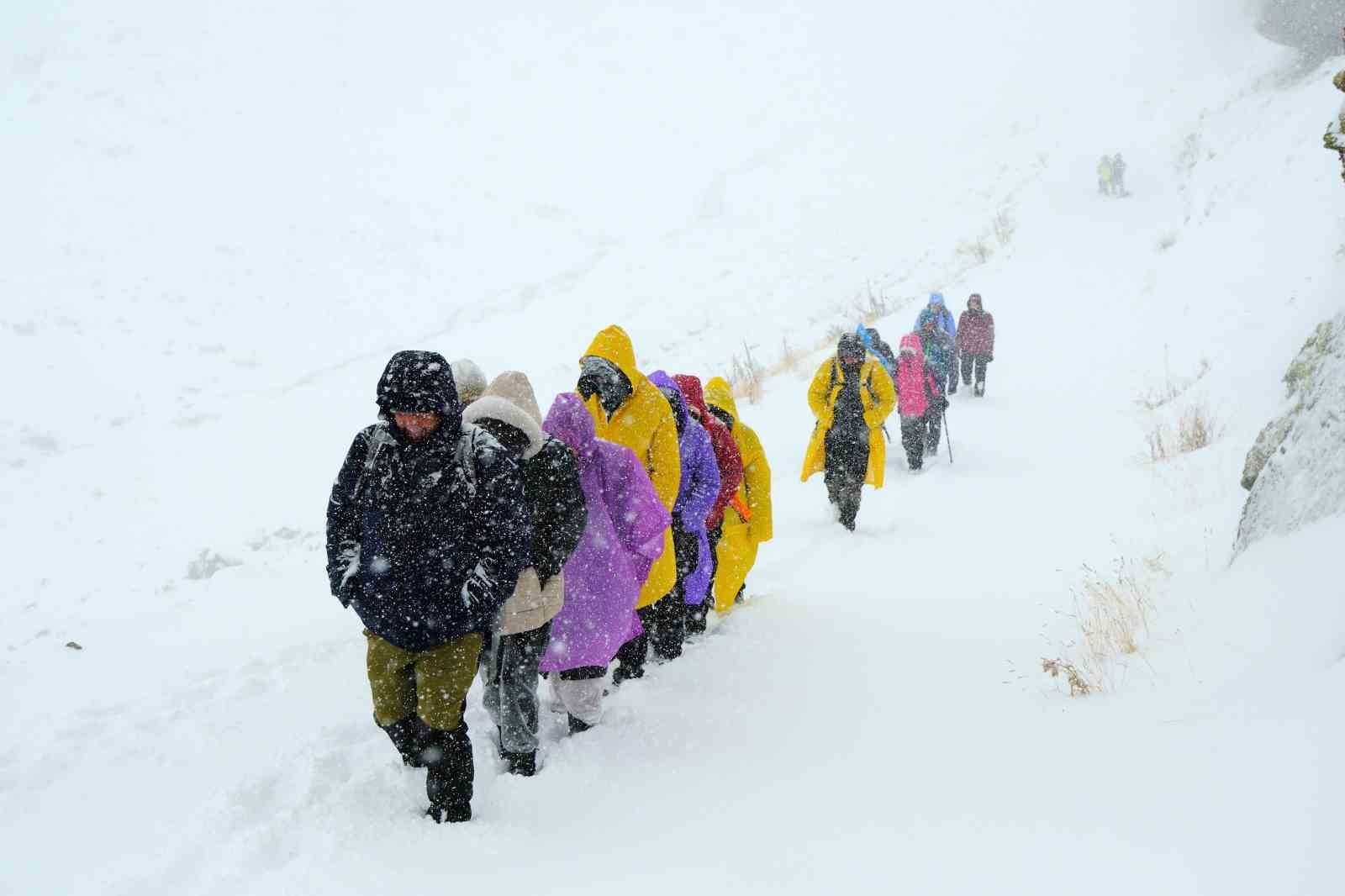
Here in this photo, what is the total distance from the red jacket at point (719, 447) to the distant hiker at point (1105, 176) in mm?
21929

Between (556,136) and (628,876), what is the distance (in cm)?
4229

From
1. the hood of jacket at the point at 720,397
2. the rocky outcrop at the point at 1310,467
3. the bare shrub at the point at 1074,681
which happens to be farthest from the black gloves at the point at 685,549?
the rocky outcrop at the point at 1310,467

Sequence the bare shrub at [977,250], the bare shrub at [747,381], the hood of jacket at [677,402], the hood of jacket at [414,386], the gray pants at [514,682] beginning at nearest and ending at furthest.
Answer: the hood of jacket at [414,386] → the gray pants at [514,682] → the hood of jacket at [677,402] → the bare shrub at [747,381] → the bare shrub at [977,250]

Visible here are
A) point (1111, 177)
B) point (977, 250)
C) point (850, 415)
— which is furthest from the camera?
point (1111, 177)

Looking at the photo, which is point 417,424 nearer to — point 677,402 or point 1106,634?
point 677,402

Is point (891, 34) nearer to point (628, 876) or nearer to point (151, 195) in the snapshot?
point (151, 195)

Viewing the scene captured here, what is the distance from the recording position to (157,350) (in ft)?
69.3

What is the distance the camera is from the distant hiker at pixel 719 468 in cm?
535

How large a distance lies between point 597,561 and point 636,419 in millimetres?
1015

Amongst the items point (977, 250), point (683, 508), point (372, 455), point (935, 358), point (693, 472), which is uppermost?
point (977, 250)

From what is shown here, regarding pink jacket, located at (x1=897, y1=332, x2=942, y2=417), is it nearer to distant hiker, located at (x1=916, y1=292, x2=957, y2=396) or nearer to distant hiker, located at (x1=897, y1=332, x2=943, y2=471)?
distant hiker, located at (x1=897, y1=332, x2=943, y2=471)

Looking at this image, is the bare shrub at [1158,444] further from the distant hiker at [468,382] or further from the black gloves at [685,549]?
the distant hiker at [468,382]

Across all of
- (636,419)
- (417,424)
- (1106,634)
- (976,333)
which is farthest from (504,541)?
(976,333)

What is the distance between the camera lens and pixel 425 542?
2998 mm
